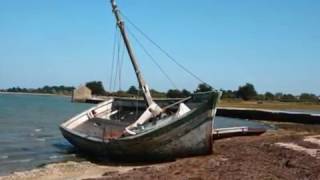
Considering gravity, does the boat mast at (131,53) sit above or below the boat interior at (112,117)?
above

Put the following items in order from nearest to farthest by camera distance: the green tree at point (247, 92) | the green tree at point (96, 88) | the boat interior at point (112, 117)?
the boat interior at point (112, 117) < the green tree at point (247, 92) < the green tree at point (96, 88)

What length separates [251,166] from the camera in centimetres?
1709

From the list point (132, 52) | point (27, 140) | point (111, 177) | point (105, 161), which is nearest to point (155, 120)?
point (105, 161)

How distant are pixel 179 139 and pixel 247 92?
13607 centimetres

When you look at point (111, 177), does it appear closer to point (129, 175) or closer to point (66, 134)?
point (129, 175)

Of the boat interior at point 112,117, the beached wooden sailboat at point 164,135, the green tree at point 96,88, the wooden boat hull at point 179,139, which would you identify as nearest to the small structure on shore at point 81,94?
the green tree at point 96,88

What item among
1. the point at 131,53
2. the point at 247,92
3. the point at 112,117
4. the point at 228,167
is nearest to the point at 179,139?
the point at 228,167

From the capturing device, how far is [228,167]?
17250 mm

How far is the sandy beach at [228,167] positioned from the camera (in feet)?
51.8

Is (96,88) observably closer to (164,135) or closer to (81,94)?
(81,94)

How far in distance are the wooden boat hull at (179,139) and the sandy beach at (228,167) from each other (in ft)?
2.64

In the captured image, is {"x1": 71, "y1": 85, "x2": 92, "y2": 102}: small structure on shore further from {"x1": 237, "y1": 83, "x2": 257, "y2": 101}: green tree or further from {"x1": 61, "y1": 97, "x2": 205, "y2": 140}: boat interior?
{"x1": 61, "y1": 97, "x2": 205, "y2": 140}: boat interior

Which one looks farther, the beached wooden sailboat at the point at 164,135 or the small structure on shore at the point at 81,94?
the small structure on shore at the point at 81,94

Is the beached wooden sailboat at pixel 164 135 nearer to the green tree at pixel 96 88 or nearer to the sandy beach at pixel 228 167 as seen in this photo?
the sandy beach at pixel 228 167
